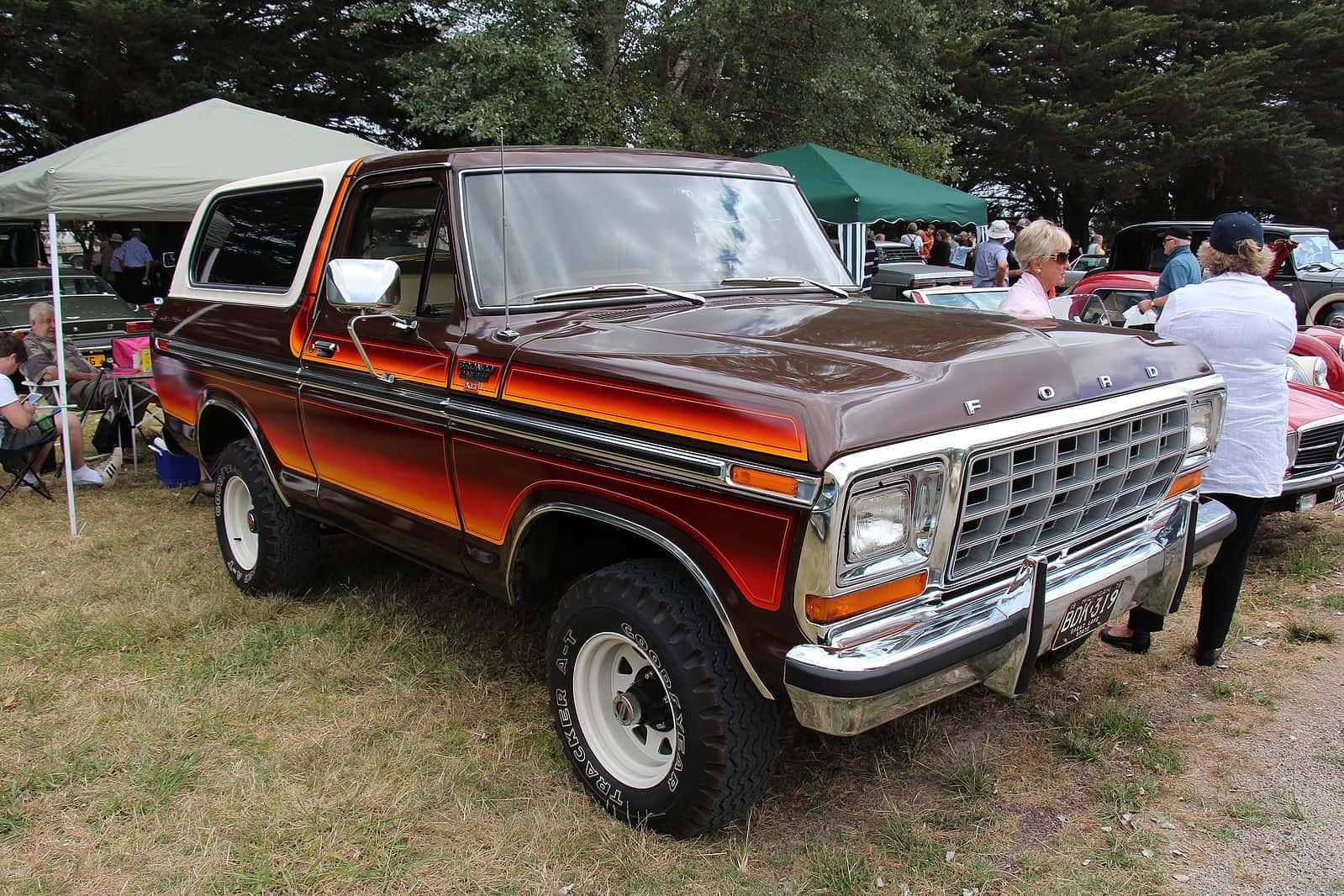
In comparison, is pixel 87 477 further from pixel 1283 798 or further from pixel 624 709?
pixel 1283 798

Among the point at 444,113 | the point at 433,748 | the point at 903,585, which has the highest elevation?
the point at 444,113

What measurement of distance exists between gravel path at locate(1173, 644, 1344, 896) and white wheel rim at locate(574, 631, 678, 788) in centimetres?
159

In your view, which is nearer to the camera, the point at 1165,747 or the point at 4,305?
the point at 1165,747

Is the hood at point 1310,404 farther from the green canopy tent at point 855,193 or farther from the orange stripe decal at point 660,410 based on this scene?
the green canopy tent at point 855,193

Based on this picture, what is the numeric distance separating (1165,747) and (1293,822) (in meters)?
0.48

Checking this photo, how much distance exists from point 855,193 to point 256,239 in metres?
8.14

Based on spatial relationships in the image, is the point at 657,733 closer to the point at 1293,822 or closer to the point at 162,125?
the point at 1293,822

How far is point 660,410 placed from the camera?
2.67m

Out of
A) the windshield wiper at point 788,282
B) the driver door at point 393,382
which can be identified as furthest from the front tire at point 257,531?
the windshield wiper at point 788,282

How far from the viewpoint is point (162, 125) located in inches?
318

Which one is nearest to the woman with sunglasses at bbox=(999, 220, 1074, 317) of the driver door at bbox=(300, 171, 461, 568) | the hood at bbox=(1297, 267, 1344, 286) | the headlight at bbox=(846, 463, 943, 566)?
the headlight at bbox=(846, 463, 943, 566)

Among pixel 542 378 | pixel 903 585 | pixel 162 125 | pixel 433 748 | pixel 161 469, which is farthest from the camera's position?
pixel 162 125

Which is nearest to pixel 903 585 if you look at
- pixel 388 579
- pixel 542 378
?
pixel 542 378

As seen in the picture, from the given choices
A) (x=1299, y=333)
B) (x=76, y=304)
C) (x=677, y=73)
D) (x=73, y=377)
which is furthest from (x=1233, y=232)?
(x=76, y=304)
